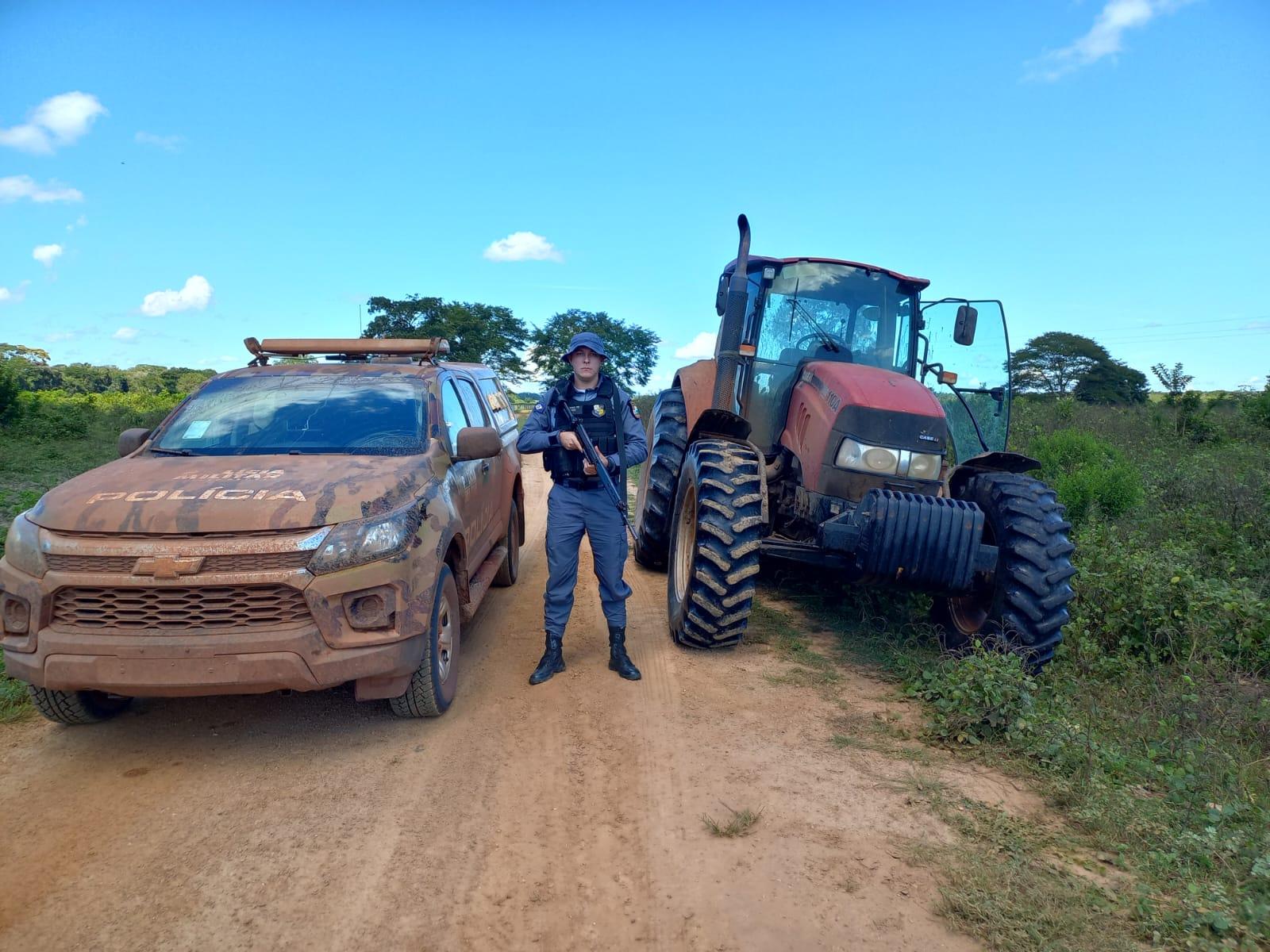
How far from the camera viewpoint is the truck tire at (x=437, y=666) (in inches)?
158

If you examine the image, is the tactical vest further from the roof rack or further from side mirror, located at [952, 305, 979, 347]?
side mirror, located at [952, 305, 979, 347]

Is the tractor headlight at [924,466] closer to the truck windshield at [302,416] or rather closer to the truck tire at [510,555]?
the truck windshield at [302,416]

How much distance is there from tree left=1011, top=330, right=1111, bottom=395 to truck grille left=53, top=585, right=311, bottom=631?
24152 mm

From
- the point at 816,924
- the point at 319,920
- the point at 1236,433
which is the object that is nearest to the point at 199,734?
the point at 319,920

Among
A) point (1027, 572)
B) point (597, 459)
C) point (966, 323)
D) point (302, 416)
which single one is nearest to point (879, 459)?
point (1027, 572)

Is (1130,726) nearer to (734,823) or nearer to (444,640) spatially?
(734,823)

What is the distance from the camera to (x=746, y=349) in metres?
5.94

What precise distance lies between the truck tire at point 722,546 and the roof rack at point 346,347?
2.18m

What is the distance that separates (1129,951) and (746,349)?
4.29m

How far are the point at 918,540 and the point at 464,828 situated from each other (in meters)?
2.83

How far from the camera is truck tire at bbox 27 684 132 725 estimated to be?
3.78m

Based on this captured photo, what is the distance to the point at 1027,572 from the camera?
15.2ft

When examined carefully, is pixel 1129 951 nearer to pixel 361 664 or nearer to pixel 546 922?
pixel 546 922

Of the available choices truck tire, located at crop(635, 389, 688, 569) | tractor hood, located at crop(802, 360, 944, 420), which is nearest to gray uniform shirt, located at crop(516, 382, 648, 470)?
truck tire, located at crop(635, 389, 688, 569)
